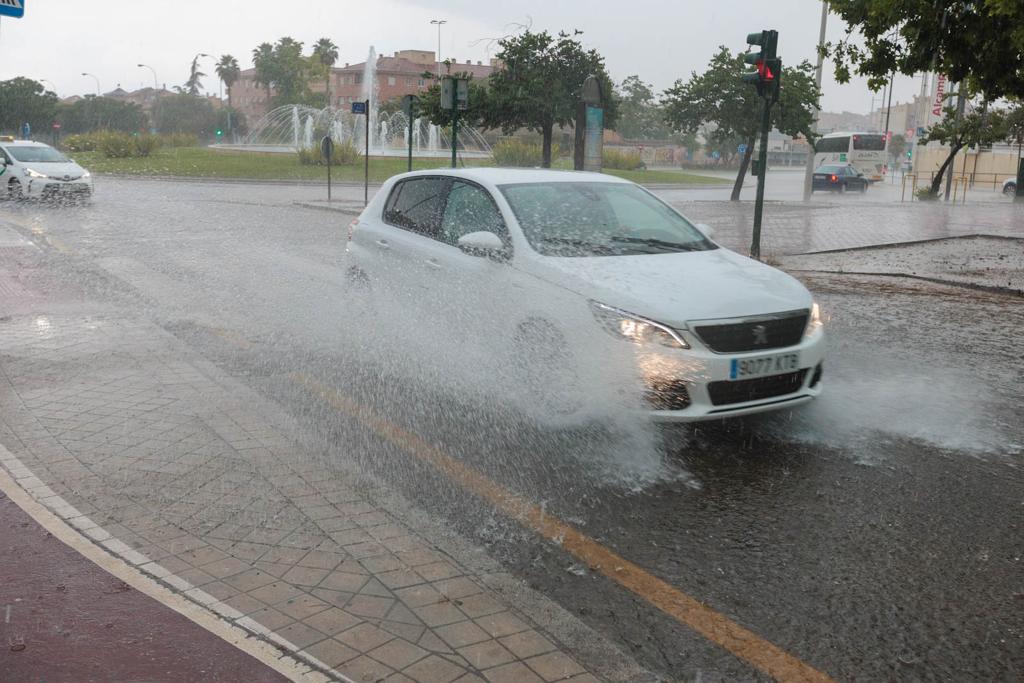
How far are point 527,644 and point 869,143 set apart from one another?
59.0 m

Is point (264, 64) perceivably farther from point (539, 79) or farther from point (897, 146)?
point (539, 79)

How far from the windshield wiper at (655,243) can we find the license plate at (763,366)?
4.24 feet

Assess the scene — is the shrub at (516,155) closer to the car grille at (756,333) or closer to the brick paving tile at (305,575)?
the car grille at (756,333)

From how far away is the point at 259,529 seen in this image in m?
4.17

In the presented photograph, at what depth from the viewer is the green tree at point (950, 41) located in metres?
13.4

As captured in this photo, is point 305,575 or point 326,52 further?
point 326,52

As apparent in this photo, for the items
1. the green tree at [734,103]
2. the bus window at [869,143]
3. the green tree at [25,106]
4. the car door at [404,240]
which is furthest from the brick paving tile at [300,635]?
the green tree at [25,106]

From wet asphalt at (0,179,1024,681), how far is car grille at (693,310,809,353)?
610 mm

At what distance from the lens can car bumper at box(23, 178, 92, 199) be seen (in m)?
23.5

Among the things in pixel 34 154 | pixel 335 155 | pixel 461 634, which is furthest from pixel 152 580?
pixel 335 155

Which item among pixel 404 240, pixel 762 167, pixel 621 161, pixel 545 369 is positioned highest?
pixel 621 161

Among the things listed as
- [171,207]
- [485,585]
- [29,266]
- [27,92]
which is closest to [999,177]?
[171,207]

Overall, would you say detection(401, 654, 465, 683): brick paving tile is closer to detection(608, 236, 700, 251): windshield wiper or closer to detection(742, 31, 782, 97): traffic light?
detection(608, 236, 700, 251): windshield wiper

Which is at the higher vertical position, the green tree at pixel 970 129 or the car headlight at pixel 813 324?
the green tree at pixel 970 129
